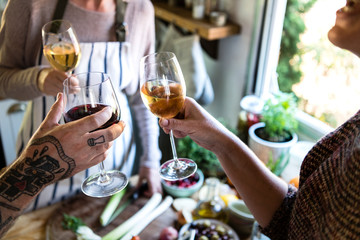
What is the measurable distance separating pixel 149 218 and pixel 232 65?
1.34m

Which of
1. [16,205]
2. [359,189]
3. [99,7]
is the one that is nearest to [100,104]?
[16,205]

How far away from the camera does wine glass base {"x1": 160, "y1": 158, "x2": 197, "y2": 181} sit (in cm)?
87

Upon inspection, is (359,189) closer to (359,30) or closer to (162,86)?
(359,30)

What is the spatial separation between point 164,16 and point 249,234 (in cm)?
174

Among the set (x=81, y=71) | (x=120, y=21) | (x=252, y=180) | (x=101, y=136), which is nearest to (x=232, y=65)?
(x=120, y=21)

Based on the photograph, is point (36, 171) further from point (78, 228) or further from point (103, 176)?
point (78, 228)

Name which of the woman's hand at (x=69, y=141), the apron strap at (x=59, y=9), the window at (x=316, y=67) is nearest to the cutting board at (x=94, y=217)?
the woman's hand at (x=69, y=141)

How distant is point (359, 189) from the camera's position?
0.63 metres

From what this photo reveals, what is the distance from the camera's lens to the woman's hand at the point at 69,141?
714 mm

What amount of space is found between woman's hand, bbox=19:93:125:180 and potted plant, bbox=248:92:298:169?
0.91 m

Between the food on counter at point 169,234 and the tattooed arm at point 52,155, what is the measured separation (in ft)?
1.49

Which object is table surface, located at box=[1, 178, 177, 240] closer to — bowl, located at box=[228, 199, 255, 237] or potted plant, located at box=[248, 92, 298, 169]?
bowl, located at box=[228, 199, 255, 237]

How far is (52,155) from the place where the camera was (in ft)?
2.43

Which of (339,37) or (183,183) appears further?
(183,183)
